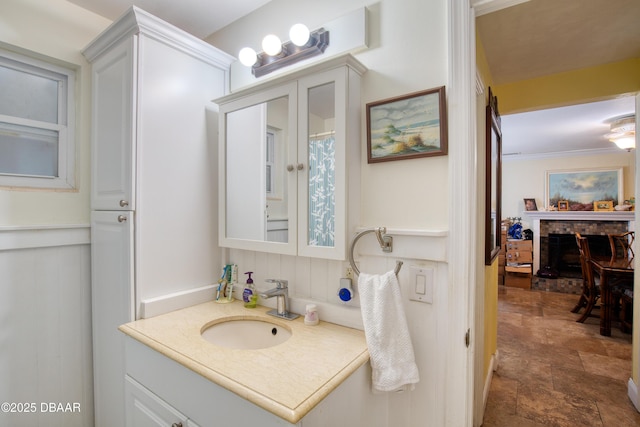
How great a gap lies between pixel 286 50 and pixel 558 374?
3.16 m

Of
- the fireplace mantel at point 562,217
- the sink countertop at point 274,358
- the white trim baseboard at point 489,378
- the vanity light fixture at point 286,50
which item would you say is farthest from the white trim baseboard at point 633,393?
the fireplace mantel at point 562,217

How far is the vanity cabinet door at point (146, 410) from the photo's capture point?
105cm

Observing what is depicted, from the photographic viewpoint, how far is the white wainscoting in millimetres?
1409

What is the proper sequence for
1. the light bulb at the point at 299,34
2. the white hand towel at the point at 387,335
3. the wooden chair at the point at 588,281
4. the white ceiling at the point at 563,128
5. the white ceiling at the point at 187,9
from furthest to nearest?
the wooden chair at the point at 588,281
the white ceiling at the point at 563,128
the white ceiling at the point at 187,9
the light bulb at the point at 299,34
the white hand towel at the point at 387,335

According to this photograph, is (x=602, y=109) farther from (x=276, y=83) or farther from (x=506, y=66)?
(x=276, y=83)

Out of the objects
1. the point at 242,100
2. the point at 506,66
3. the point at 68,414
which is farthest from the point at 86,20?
the point at 506,66

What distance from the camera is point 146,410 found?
1.18 meters

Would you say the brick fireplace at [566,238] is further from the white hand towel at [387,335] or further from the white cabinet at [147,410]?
the white cabinet at [147,410]

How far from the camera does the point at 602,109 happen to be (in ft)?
10.5

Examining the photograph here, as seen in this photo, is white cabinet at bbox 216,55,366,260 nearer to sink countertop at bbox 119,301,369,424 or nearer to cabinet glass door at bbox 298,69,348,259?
cabinet glass door at bbox 298,69,348,259

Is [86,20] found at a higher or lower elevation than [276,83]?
higher

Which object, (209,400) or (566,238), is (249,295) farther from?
(566,238)

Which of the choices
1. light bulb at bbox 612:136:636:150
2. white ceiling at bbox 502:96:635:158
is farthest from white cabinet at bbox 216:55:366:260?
light bulb at bbox 612:136:636:150

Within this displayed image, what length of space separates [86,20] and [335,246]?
1.83 meters
